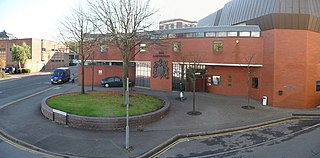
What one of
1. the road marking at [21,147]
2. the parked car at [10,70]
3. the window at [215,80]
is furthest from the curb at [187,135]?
the parked car at [10,70]

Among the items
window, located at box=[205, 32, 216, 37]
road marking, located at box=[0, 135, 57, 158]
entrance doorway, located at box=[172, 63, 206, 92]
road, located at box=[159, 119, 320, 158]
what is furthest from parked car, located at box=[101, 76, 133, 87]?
road, located at box=[159, 119, 320, 158]

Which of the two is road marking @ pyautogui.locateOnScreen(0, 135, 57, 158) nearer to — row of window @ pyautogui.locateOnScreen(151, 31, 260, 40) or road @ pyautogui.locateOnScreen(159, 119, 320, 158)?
road @ pyautogui.locateOnScreen(159, 119, 320, 158)

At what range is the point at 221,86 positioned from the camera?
2566 centimetres

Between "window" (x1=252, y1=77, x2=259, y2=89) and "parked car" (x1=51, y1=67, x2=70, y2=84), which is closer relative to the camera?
"window" (x1=252, y1=77, x2=259, y2=89)

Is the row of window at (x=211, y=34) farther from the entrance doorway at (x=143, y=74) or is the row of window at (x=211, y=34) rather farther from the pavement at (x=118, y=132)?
the pavement at (x=118, y=132)

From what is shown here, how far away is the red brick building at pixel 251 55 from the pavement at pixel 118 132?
2.76 meters

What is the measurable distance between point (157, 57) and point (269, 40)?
38.5ft

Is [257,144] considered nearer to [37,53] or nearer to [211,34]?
[211,34]

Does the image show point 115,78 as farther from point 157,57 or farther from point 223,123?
point 223,123

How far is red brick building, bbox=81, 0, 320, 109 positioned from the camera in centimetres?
1992

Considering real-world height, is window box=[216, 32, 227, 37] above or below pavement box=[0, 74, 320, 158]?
above

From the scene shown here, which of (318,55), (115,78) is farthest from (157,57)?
(318,55)

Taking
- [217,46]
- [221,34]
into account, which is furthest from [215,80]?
[221,34]

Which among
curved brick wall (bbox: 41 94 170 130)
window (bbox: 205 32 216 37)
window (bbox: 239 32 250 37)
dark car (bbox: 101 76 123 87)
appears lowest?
curved brick wall (bbox: 41 94 170 130)
